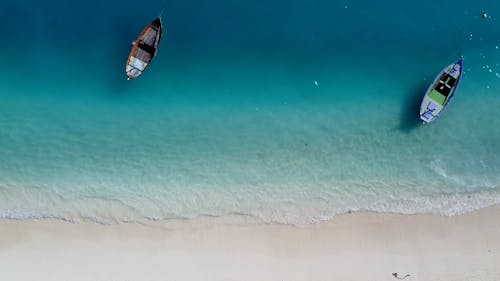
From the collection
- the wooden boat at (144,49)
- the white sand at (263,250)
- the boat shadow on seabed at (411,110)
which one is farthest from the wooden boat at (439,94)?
the wooden boat at (144,49)

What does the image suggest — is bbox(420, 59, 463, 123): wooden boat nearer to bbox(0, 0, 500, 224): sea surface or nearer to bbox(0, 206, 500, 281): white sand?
bbox(0, 0, 500, 224): sea surface

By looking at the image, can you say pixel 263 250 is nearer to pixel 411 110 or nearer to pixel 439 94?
pixel 411 110

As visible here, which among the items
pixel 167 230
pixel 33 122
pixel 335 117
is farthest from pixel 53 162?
pixel 335 117

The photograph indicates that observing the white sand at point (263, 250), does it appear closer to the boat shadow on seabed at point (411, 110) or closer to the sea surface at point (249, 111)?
the sea surface at point (249, 111)

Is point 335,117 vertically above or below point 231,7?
below

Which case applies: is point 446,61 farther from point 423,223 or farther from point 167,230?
point 167,230
